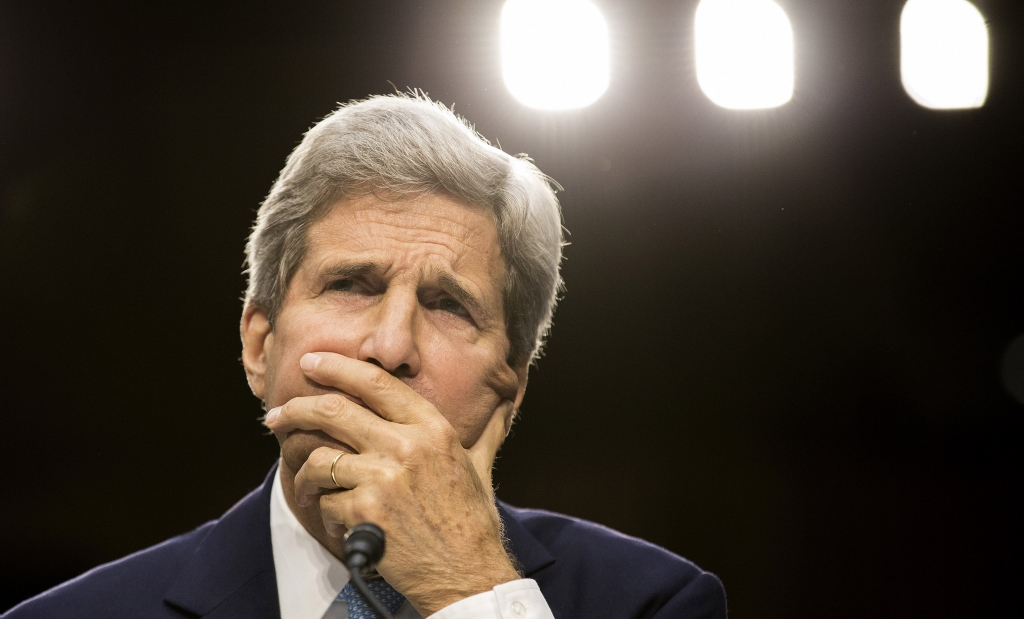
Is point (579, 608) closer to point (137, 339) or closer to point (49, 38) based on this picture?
point (137, 339)

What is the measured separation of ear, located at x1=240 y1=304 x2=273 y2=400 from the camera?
6.86 ft

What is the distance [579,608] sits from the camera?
2119 millimetres

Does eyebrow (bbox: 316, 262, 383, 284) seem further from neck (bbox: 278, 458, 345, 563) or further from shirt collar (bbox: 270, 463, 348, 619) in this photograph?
shirt collar (bbox: 270, 463, 348, 619)

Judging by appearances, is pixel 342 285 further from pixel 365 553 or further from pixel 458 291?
pixel 365 553

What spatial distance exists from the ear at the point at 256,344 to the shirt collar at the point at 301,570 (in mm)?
312

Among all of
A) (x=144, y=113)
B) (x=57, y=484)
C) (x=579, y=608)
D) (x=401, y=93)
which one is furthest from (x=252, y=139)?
(x=579, y=608)

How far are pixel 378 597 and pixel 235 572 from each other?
1.20 ft

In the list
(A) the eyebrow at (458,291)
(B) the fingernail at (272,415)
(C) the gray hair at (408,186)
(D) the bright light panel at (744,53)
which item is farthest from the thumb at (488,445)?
(D) the bright light panel at (744,53)

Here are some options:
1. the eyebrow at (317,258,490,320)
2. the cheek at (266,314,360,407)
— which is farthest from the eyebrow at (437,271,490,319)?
the cheek at (266,314,360,407)

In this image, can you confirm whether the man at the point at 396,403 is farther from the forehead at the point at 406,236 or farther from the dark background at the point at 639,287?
the dark background at the point at 639,287

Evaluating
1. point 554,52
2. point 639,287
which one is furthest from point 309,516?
point 554,52

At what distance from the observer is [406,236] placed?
2.00 metres

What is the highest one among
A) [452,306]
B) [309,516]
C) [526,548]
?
[452,306]

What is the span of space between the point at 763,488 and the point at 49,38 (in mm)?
2404
